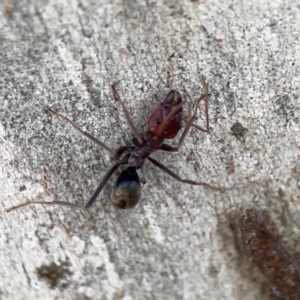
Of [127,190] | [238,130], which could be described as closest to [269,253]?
[238,130]

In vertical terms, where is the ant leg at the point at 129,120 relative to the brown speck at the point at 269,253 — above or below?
above

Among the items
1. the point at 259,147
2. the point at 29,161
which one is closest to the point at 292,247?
the point at 259,147

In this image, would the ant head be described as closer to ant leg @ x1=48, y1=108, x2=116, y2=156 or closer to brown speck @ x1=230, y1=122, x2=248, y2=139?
ant leg @ x1=48, y1=108, x2=116, y2=156

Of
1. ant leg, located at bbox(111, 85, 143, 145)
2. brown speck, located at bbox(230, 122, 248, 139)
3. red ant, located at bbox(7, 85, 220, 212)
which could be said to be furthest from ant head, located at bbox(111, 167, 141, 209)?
brown speck, located at bbox(230, 122, 248, 139)

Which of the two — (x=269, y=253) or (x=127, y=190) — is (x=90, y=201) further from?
(x=269, y=253)

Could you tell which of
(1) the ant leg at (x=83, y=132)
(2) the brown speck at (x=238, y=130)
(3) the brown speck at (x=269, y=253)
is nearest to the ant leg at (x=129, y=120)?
(1) the ant leg at (x=83, y=132)

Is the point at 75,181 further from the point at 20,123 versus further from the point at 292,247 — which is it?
the point at 292,247

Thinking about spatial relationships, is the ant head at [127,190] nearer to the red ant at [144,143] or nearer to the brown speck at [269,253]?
the red ant at [144,143]

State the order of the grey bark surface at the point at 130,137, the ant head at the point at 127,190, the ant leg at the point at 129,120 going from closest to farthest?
the grey bark surface at the point at 130,137
the ant leg at the point at 129,120
the ant head at the point at 127,190
